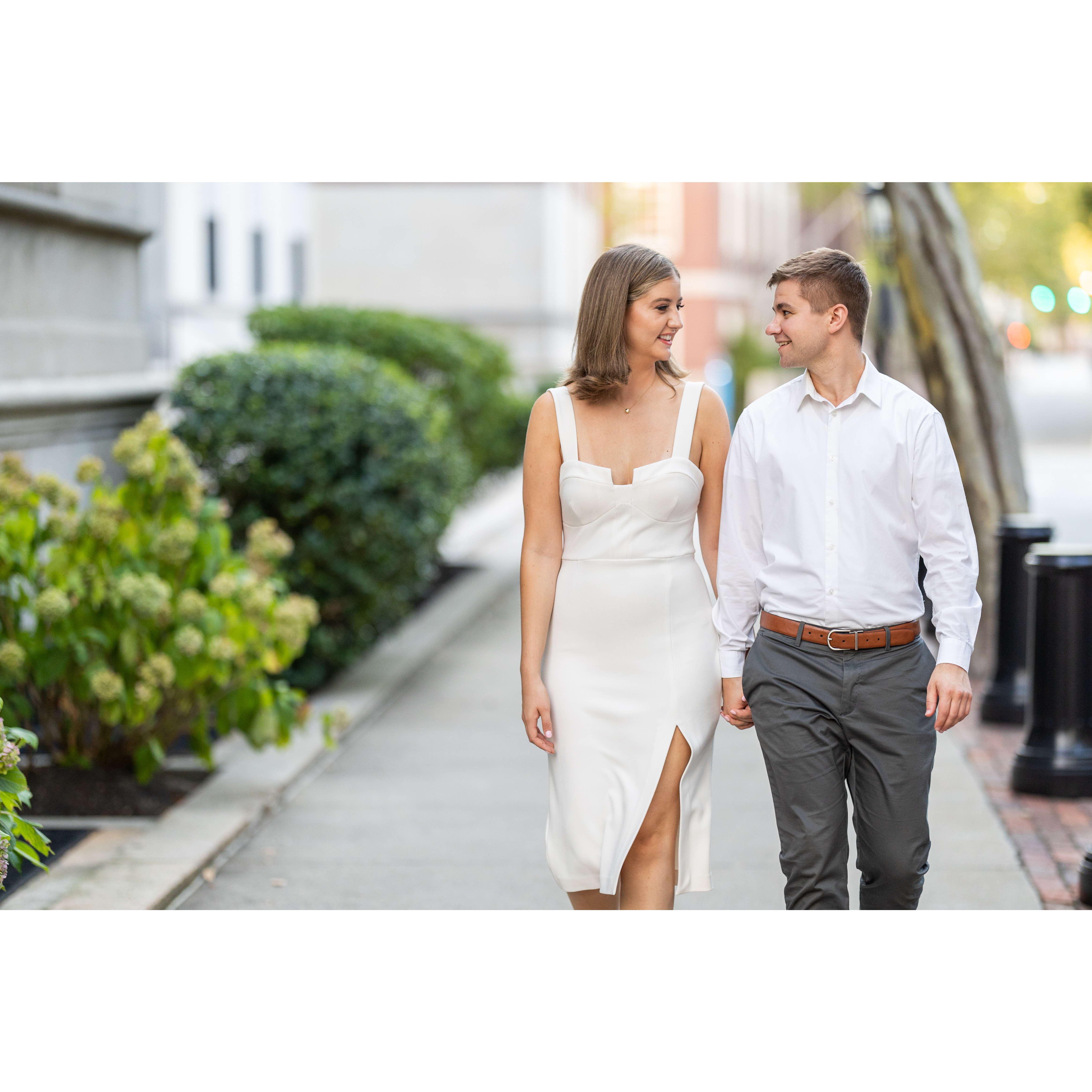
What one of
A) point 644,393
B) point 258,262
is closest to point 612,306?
point 644,393

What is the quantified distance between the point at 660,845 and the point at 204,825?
2.71 m

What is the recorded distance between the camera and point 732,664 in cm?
377

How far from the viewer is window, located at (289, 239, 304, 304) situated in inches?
942

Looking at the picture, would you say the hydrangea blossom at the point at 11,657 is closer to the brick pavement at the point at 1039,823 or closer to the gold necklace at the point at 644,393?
the gold necklace at the point at 644,393

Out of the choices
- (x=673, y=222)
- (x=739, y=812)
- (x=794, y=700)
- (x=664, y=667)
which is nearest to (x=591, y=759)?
(x=664, y=667)

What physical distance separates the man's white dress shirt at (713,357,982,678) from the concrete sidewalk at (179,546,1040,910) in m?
1.91

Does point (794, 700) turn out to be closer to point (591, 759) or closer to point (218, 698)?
point (591, 759)

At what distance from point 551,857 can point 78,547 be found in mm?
2919

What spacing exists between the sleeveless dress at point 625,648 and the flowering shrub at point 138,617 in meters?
2.49

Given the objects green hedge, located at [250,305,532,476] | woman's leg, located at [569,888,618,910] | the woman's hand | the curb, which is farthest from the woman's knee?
green hedge, located at [250,305,532,476]

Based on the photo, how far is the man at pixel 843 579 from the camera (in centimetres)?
351

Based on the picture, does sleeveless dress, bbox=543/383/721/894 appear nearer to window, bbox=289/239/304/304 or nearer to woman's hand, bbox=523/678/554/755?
woman's hand, bbox=523/678/554/755

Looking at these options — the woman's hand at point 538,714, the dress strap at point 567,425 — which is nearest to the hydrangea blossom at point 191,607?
the woman's hand at point 538,714

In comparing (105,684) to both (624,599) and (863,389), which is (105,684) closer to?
(624,599)
